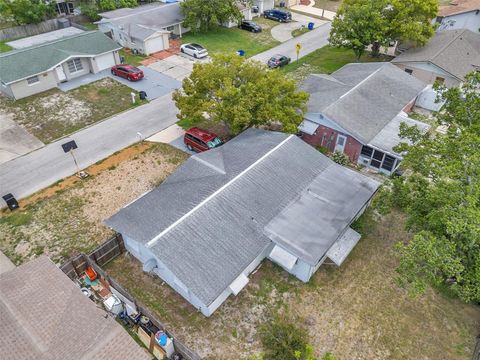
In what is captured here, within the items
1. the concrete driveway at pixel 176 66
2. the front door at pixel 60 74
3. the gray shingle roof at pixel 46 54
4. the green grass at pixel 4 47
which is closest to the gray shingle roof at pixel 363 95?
the concrete driveway at pixel 176 66

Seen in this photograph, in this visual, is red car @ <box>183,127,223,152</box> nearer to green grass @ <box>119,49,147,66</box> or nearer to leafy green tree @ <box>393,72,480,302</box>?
leafy green tree @ <box>393,72,480,302</box>

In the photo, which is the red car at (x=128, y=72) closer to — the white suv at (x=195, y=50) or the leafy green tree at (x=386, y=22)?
the white suv at (x=195, y=50)

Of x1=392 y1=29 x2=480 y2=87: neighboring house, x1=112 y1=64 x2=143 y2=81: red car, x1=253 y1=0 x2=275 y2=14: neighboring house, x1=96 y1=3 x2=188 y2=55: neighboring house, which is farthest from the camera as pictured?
x1=253 y1=0 x2=275 y2=14: neighboring house

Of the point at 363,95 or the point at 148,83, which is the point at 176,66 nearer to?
the point at 148,83

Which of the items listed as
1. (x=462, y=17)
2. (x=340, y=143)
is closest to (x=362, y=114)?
(x=340, y=143)

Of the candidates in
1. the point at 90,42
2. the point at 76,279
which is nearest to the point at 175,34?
the point at 90,42

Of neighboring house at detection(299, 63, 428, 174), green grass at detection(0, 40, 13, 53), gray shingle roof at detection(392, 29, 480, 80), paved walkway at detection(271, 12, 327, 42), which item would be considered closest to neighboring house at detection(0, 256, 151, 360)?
neighboring house at detection(299, 63, 428, 174)
